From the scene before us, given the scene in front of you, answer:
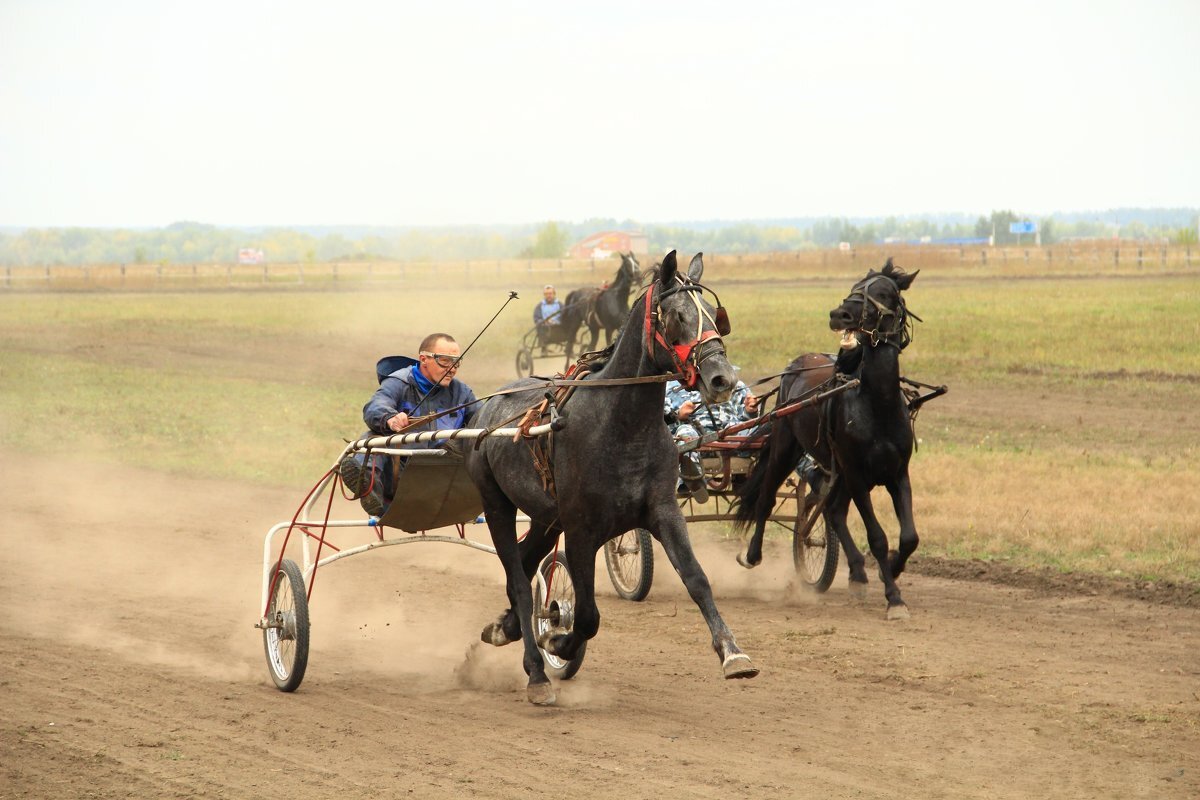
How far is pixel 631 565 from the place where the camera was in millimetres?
10297

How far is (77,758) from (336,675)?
208 cm

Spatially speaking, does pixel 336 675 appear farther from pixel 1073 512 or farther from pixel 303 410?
pixel 303 410

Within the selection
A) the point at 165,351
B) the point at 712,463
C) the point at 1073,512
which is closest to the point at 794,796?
the point at 712,463

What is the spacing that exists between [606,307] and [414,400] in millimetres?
17423

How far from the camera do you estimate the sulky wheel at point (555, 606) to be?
7.63 meters

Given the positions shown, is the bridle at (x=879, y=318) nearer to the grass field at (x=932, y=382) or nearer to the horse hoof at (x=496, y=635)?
the grass field at (x=932, y=382)

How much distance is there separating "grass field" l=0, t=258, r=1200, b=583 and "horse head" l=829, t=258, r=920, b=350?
2.55m

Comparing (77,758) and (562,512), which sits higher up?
(562,512)

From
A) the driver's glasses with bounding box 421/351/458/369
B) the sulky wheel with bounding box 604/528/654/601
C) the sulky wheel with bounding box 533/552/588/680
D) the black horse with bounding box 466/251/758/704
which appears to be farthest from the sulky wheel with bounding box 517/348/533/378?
the black horse with bounding box 466/251/758/704

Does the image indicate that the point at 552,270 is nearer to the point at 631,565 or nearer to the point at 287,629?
the point at 631,565

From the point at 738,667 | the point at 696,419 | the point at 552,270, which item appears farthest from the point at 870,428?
the point at 552,270

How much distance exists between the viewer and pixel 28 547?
467 inches

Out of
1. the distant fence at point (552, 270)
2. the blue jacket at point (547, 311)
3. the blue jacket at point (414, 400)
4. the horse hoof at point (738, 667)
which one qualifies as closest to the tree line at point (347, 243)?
the distant fence at point (552, 270)

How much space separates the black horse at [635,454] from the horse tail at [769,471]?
11.6 ft
